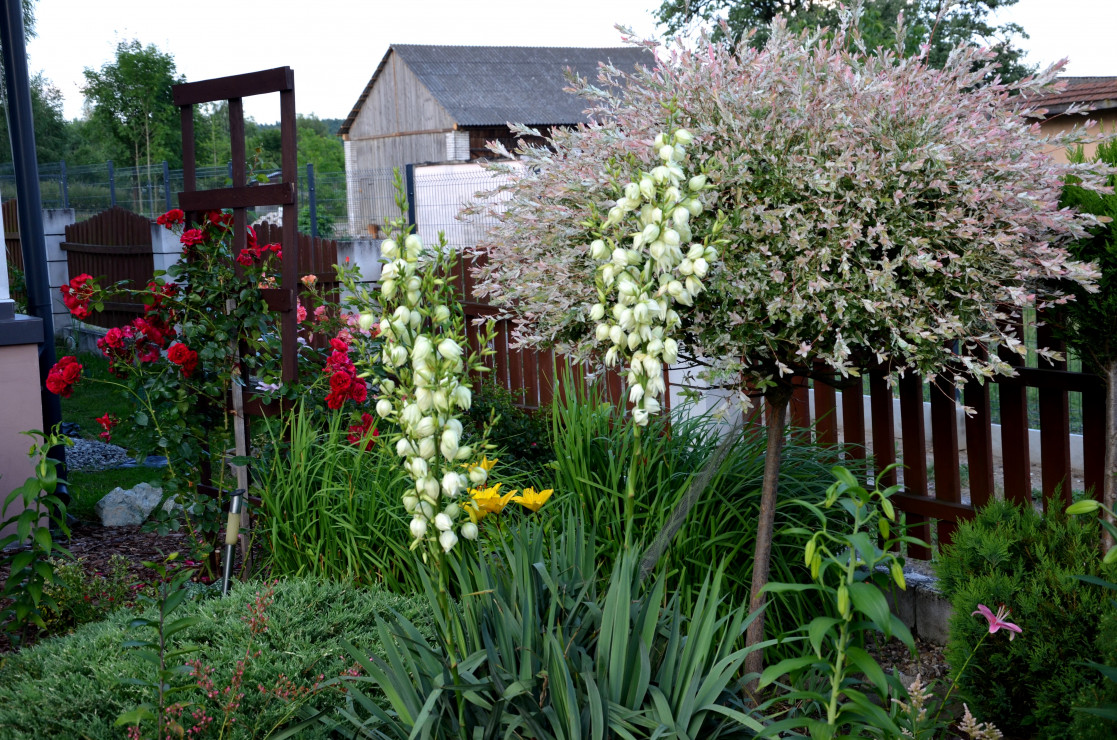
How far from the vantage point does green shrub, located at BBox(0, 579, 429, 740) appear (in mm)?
2504

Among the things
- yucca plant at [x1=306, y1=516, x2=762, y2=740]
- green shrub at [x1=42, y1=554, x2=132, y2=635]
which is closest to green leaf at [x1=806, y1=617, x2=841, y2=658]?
yucca plant at [x1=306, y1=516, x2=762, y2=740]

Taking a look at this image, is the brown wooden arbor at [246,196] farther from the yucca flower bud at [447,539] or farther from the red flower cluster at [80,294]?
the yucca flower bud at [447,539]

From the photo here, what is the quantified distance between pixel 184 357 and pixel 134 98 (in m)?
27.9

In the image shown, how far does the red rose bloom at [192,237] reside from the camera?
4.19 m

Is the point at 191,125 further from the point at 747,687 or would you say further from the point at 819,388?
the point at 747,687

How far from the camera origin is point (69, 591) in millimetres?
3768

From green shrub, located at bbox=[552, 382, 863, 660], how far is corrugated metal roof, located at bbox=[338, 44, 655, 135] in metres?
29.2

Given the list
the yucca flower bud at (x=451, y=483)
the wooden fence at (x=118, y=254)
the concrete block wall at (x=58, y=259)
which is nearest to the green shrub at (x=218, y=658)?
the yucca flower bud at (x=451, y=483)

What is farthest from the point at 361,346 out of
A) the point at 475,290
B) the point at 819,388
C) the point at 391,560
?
the point at 819,388

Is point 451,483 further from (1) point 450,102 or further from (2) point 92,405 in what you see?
(1) point 450,102

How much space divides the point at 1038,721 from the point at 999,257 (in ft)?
4.60

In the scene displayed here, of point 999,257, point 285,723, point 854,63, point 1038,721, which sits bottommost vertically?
point 1038,721

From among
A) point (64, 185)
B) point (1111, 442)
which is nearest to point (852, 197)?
point (1111, 442)

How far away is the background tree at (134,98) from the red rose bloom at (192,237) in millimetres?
25483
